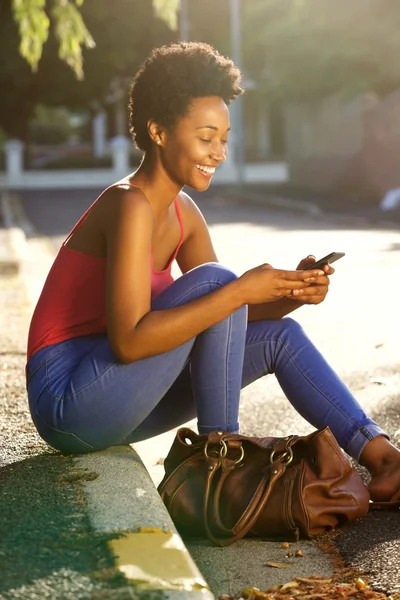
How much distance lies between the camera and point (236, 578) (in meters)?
3.52

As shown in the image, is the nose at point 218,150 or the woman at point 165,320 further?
the nose at point 218,150

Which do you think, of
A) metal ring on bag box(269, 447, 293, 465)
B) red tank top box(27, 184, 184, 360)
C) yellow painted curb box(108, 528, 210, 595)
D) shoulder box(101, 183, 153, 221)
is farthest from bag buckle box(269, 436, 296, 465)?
shoulder box(101, 183, 153, 221)

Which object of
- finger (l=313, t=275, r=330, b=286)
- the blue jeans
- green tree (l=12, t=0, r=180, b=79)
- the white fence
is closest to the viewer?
the blue jeans

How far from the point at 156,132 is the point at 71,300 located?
63 centimetres

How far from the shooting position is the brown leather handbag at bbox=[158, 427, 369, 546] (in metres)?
3.73

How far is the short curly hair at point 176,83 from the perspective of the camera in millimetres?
3961

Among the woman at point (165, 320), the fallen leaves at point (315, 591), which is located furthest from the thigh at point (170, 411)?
the fallen leaves at point (315, 591)

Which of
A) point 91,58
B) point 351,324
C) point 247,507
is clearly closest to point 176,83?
point 247,507

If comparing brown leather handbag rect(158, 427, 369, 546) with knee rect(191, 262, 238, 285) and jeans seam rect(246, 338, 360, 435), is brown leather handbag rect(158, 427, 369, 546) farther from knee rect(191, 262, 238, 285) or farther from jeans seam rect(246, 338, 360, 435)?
knee rect(191, 262, 238, 285)

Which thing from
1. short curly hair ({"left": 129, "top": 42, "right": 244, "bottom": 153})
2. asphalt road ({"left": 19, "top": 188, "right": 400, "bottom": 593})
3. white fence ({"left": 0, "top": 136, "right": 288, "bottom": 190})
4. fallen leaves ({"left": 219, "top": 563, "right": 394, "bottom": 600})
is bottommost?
white fence ({"left": 0, "top": 136, "right": 288, "bottom": 190})

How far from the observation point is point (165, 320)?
3734mm

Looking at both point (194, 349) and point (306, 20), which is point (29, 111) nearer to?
point (306, 20)

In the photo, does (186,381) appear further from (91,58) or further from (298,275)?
(91,58)

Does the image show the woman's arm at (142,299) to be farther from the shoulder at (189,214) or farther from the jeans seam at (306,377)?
the shoulder at (189,214)
